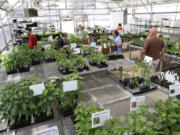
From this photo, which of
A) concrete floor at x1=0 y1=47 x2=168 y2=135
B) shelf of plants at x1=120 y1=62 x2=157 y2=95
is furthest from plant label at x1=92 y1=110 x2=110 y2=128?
shelf of plants at x1=120 y1=62 x2=157 y2=95

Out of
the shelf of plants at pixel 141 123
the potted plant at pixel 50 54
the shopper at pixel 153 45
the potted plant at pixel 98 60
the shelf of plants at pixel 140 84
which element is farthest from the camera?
the potted plant at pixel 50 54

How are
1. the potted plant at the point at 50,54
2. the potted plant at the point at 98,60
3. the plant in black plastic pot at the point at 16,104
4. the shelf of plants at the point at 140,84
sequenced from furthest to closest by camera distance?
the potted plant at the point at 50,54 < the potted plant at the point at 98,60 < the shelf of plants at the point at 140,84 < the plant in black plastic pot at the point at 16,104

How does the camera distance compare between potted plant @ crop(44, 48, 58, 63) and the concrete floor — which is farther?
potted plant @ crop(44, 48, 58, 63)

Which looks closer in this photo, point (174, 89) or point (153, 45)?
point (174, 89)

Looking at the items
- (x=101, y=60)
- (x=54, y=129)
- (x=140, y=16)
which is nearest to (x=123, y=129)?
(x=54, y=129)

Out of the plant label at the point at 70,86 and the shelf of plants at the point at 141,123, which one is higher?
the plant label at the point at 70,86

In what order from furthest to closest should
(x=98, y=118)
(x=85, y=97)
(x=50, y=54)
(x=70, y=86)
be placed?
(x=50, y=54), (x=85, y=97), (x=70, y=86), (x=98, y=118)

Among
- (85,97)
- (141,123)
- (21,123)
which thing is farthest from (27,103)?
(85,97)

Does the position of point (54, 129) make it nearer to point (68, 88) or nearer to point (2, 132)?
point (68, 88)

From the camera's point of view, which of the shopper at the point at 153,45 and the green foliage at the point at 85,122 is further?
the shopper at the point at 153,45

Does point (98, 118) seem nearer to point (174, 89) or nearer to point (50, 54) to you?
point (174, 89)

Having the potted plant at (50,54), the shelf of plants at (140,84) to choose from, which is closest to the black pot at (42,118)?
the shelf of plants at (140,84)

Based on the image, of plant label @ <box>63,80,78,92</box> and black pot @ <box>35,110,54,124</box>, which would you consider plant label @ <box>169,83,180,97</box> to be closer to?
plant label @ <box>63,80,78,92</box>

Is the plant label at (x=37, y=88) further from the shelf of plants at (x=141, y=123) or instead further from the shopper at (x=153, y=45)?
the shopper at (x=153, y=45)
